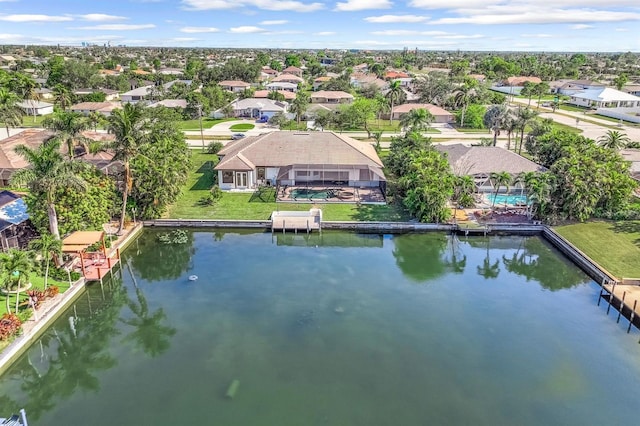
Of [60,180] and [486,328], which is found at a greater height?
[60,180]

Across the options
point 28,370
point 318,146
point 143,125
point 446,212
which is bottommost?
point 28,370

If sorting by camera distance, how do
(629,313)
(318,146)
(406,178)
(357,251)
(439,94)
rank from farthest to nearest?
1. (439,94)
2. (318,146)
3. (406,178)
4. (357,251)
5. (629,313)

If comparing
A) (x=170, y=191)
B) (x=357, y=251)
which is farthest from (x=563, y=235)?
(x=170, y=191)

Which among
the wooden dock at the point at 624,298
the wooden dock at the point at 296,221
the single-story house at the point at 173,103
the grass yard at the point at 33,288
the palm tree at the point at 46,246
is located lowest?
the wooden dock at the point at 624,298

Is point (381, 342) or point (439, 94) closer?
point (381, 342)

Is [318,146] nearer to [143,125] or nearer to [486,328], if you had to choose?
[143,125]

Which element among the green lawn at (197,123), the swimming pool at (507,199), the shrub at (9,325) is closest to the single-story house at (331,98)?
the green lawn at (197,123)

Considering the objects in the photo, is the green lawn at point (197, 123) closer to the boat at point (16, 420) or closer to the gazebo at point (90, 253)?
the gazebo at point (90, 253)

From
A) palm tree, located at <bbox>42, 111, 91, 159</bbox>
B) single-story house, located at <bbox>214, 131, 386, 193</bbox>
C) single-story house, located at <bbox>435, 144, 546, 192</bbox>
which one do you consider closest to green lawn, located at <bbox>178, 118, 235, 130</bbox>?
single-story house, located at <bbox>214, 131, 386, 193</bbox>
